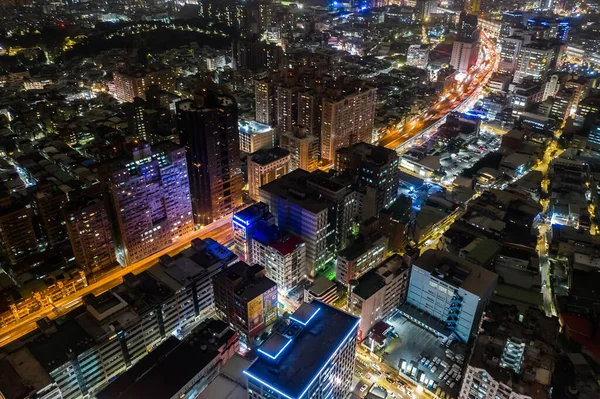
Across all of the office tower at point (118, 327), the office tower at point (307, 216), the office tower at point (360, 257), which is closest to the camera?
the office tower at point (118, 327)

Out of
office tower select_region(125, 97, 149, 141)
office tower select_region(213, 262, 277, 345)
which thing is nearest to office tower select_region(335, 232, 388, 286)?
office tower select_region(213, 262, 277, 345)

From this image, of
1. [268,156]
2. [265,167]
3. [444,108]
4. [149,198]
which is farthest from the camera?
[444,108]

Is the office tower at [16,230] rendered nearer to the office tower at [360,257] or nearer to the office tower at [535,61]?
the office tower at [360,257]

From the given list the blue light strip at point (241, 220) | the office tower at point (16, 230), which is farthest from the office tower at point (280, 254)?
the office tower at point (16, 230)

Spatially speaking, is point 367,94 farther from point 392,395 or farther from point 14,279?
point 14,279

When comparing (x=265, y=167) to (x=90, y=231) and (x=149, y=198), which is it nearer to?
(x=149, y=198)

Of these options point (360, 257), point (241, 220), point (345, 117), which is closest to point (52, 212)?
point (241, 220)
